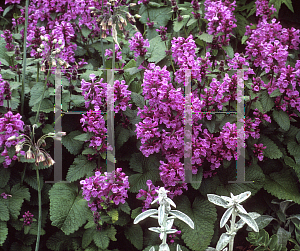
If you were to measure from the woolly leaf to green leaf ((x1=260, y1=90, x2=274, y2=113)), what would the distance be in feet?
1.73

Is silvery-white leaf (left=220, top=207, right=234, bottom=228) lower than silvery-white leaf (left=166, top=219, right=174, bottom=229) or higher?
higher

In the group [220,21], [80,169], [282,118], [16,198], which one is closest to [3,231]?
[16,198]

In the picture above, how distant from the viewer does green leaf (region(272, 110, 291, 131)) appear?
7.64 feet

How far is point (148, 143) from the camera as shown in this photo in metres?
2.16

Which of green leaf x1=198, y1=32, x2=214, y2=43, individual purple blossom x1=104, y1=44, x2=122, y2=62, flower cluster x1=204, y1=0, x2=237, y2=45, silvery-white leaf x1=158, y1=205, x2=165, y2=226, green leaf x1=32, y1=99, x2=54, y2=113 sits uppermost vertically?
flower cluster x1=204, y1=0, x2=237, y2=45

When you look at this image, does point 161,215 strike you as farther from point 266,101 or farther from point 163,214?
point 266,101

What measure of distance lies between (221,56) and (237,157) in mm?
968

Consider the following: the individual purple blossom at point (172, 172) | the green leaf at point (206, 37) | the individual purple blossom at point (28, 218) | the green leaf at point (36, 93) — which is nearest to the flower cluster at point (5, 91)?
the green leaf at point (36, 93)

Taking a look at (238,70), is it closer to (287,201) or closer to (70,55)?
(287,201)

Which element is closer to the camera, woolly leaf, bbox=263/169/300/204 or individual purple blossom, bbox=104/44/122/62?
woolly leaf, bbox=263/169/300/204

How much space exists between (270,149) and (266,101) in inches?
13.0

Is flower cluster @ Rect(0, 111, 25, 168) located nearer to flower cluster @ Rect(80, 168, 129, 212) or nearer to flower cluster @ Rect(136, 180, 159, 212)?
flower cluster @ Rect(80, 168, 129, 212)

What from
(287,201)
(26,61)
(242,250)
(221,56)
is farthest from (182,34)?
(242,250)

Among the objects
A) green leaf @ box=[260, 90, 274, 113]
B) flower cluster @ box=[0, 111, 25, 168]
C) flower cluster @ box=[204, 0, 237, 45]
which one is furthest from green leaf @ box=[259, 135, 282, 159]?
flower cluster @ box=[0, 111, 25, 168]
